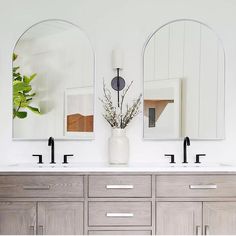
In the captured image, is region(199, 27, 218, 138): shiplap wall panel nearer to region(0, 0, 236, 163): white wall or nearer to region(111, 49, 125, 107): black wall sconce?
region(0, 0, 236, 163): white wall

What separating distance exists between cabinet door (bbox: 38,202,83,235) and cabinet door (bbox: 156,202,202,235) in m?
0.52

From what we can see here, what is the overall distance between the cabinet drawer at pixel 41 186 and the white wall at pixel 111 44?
1.53 ft

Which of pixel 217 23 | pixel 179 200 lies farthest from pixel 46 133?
pixel 217 23

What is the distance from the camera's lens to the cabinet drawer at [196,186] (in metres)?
2.44

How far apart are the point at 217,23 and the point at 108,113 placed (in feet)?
3.71

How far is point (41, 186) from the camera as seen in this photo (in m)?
2.42

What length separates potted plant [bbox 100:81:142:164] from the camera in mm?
2715

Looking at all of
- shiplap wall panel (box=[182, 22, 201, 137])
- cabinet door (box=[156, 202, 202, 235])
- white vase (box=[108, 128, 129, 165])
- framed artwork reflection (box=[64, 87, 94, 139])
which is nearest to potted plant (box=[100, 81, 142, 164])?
white vase (box=[108, 128, 129, 165])

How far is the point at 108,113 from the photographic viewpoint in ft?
9.40

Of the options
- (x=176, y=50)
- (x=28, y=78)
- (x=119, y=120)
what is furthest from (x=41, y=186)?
(x=176, y=50)

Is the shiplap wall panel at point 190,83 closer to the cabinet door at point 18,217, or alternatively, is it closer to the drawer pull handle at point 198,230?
the drawer pull handle at point 198,230

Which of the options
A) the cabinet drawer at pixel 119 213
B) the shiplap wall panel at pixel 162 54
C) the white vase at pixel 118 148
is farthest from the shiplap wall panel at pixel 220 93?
the cabinet drawer at pixel 119 213

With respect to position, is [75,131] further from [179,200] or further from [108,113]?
[179,200]

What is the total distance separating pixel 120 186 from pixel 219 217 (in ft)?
2.26
